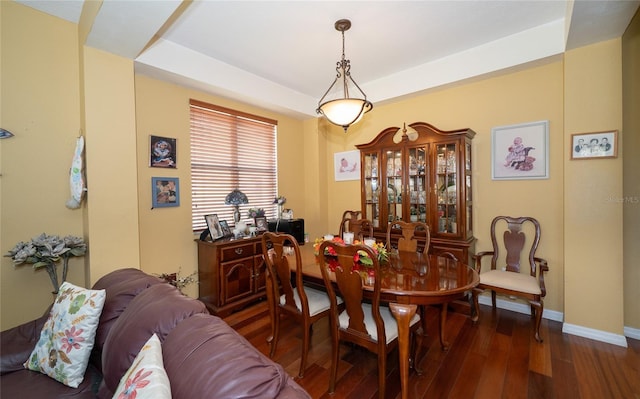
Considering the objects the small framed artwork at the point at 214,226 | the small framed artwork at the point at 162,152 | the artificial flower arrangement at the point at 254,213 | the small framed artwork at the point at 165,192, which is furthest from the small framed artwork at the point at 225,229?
the small framed artwork at the point at 162,152

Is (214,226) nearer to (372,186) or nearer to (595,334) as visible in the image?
(372,186)

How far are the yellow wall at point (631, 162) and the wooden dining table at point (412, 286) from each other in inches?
66.7

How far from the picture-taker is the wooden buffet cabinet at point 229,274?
2799mm

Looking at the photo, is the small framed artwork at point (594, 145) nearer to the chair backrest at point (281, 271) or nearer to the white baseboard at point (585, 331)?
the white baseboard at point (585, 331)

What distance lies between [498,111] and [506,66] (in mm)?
458

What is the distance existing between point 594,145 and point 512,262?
1272 millimetres

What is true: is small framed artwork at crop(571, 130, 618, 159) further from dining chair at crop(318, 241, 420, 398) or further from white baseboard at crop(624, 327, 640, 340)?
dining chair at crop(318, 241, 420, 398)

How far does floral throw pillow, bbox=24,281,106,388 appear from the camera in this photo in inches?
48.3

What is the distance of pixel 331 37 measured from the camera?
251cm

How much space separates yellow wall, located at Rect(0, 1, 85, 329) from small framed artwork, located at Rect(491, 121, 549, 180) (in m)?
4.05

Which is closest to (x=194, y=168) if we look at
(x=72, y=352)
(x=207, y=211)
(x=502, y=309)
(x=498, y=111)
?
(x=207, y=211)

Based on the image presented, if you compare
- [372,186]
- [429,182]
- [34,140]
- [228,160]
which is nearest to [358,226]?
[372,186]

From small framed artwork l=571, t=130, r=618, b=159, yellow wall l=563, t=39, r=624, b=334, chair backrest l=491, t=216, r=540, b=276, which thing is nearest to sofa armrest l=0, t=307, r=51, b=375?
chair backrest l=491, t=216, r=540, b=276

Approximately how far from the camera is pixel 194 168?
306 centimetres
